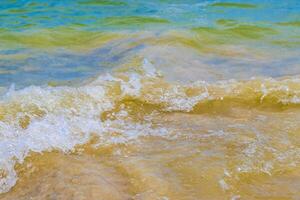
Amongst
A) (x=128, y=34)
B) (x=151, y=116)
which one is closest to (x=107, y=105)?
(x=151, y=116)

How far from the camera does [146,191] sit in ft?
8.05

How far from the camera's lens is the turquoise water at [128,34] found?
5.43 m

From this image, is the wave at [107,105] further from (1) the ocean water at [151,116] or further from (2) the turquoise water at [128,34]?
(2) the turquoise water at [128,34]

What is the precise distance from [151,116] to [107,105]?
40 centimetres

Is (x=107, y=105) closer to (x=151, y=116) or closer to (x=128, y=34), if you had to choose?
(x=151, y=116)

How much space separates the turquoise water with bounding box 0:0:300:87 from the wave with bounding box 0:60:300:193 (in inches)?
22.7

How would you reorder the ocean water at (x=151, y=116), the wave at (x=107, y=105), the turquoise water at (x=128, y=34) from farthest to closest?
the turquoise water at (x=128, y=34), the wave at (x=107, y=105), the ocean water at (x=151, y=116)

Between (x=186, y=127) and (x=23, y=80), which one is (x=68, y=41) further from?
(x=186, y=127)

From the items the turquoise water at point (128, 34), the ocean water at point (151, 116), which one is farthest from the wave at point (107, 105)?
the turquoise water at point (128, 34)

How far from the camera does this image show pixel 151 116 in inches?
143

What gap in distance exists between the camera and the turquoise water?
17.8 ft

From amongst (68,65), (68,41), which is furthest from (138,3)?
(68,65)

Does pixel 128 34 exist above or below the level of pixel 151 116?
below

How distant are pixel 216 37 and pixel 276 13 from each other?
2.74 m
